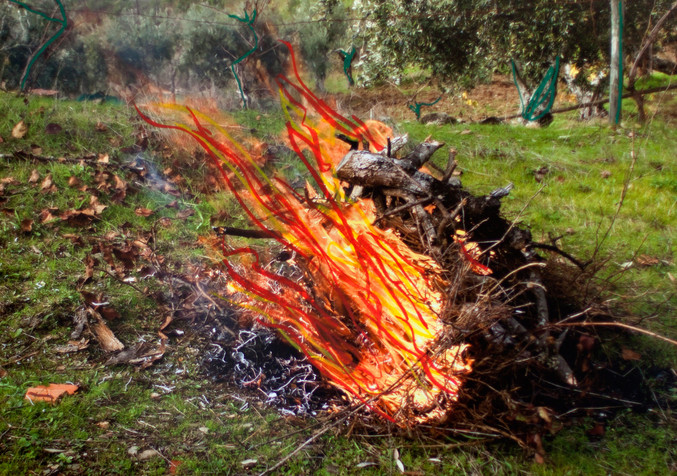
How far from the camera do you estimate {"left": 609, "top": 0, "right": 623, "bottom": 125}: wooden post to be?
15.4ft

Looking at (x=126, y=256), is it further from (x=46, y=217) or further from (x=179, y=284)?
(x=46, y=217)

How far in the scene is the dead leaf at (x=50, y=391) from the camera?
2232mm

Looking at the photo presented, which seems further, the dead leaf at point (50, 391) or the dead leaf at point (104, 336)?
the dead leaf at point (104, 336)

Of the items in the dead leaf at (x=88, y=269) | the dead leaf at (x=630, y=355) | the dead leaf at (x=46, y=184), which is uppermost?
the dead leaf at (x=46, y=184)

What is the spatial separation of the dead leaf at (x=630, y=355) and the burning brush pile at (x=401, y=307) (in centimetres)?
27

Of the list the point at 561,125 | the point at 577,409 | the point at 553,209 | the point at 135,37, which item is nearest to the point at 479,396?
the point at 577,409

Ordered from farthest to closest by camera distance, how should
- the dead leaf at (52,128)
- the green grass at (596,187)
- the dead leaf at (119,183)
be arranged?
the dead leaf at (52,128) → the dead leaf at (119,183) → the green grass at (596,187)

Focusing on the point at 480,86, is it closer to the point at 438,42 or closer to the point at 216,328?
the point at 438,42

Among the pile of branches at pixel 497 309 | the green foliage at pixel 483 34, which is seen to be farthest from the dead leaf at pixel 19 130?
the green foliage at pixel 483 34

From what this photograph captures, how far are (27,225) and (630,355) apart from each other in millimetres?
4252

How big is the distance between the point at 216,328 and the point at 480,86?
18.7 feet

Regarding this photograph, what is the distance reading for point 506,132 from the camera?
5.84 meters

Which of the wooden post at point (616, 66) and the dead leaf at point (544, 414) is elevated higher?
the wooden post at point (616, 66)

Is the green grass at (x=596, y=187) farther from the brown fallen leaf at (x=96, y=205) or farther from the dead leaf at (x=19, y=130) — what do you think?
the dead leaf at (x=19, y=130)
